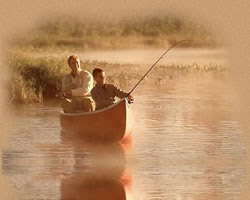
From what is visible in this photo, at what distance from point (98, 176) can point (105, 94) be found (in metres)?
2.38

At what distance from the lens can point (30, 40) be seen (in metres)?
20.9

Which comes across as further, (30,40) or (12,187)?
(30,40)

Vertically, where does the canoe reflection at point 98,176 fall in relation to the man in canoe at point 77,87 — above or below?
below

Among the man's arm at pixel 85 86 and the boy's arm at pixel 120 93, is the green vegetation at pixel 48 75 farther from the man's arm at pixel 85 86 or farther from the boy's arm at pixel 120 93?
the boy's arm at pixel 120 93

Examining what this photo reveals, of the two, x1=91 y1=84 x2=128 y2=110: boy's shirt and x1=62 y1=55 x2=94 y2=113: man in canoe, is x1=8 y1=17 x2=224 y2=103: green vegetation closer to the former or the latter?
x1=62 y1=55 x2=94 y2=113: man in canoe

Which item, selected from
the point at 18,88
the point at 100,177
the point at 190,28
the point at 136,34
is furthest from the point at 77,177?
the point at 136,34

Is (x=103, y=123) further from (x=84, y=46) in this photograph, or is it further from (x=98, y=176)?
(x=84, y=46)

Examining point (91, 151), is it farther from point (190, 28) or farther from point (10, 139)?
point (190, 28)

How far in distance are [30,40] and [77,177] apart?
10466 mm

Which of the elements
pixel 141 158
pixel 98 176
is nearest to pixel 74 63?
pixel 141 158

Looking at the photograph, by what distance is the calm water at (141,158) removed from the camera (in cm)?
1005

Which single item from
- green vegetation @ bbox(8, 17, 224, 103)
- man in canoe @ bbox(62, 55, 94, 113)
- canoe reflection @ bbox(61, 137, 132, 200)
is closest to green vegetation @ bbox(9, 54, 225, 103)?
green vegetation @ bbox(8, 17, 224, 103)

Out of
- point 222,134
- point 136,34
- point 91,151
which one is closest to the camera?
Answer: point 91,151

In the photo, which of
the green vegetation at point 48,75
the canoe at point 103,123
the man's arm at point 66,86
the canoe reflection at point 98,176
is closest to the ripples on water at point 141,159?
the canoe reflection at point 98,176
